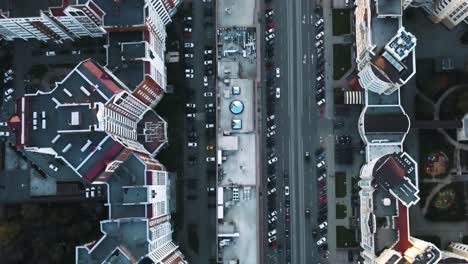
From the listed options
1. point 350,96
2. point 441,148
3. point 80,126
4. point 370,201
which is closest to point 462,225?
point 441,148

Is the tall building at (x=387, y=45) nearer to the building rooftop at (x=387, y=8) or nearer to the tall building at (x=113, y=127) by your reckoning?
the building rooftop at (x=387, y=8)

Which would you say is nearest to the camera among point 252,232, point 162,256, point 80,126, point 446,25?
point 80,126

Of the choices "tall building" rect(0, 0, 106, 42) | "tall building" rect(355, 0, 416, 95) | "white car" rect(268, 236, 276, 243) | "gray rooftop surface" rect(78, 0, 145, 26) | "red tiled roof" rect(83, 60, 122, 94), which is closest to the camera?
"red tiled roof" rect(83, 60, 122, 94)

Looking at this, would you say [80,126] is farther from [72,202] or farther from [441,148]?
[441,148]

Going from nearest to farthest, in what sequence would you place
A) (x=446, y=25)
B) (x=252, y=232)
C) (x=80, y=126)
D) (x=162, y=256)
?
(x=80, y=126)
(x=162, y=256)
(x=252, y=232)
(x=446, y=25)

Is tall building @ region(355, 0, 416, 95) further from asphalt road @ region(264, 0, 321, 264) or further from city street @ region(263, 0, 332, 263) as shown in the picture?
asphalt road @ region(264, 0, 321, 264)

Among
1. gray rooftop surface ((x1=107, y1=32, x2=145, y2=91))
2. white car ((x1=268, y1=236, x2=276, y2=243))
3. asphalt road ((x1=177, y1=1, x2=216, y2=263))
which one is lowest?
white car ((x1=268, y1=236, x2=276, y2=243))

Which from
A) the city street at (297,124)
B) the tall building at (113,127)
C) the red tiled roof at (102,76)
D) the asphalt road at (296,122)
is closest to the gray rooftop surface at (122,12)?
the tall building at (113,127)

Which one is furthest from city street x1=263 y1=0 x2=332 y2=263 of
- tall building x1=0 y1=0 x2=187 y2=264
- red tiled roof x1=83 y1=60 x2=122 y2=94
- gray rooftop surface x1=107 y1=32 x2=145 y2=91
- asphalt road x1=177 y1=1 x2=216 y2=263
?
red tiled roof x1=83 y1=60 x2=122 y2=94
